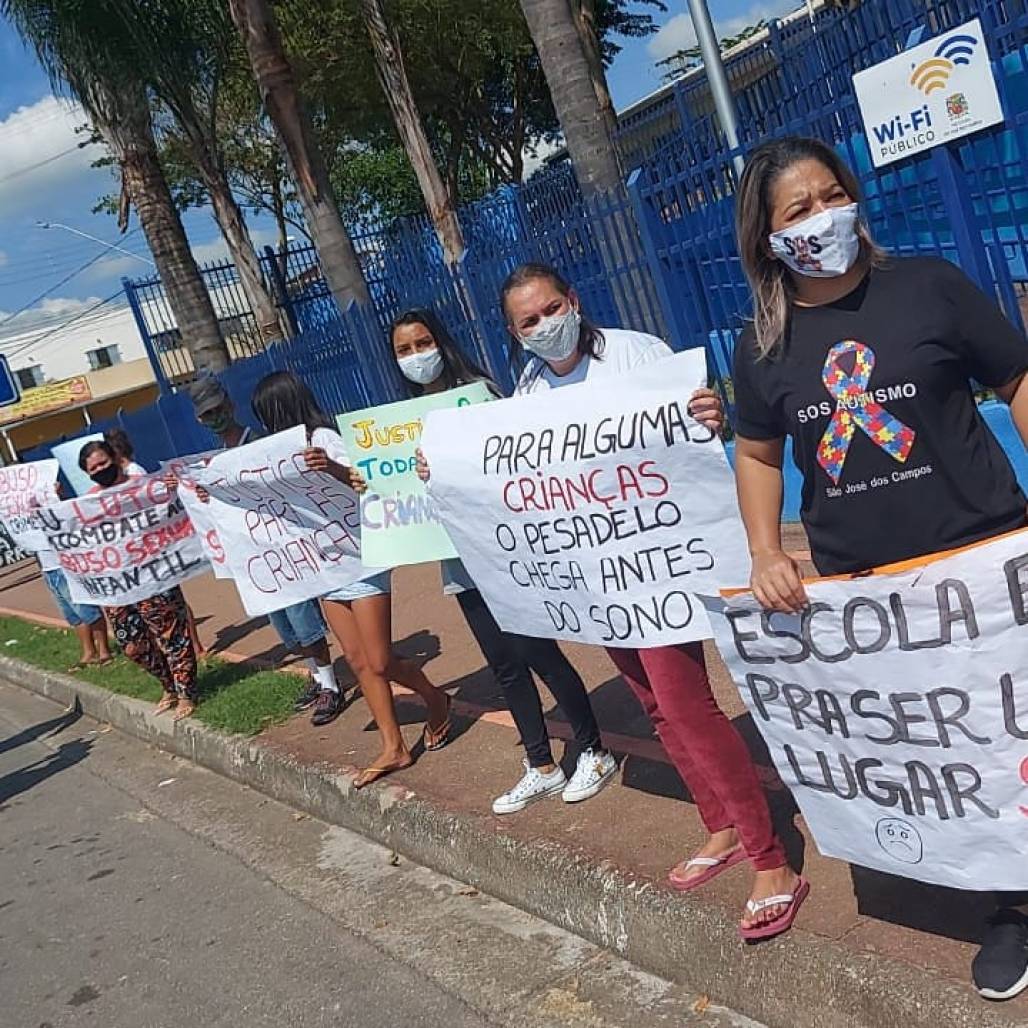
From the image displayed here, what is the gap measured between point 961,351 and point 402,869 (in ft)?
10.7

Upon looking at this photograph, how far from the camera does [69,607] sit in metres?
10.4

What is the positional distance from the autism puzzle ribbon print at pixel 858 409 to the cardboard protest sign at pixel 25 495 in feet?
24.0

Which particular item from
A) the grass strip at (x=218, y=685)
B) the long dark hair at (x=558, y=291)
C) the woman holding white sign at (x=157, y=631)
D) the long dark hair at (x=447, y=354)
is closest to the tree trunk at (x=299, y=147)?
the grass strip at (x=218, y=685)

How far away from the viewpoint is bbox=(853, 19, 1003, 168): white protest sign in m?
5.45

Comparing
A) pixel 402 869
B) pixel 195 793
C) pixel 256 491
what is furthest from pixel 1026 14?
pixel 195 793

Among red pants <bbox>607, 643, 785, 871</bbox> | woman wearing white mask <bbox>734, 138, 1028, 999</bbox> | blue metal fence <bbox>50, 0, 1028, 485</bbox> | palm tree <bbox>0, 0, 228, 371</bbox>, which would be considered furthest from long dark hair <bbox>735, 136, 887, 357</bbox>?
palm tree <bbox>0, 0, 228, 371</bbox>

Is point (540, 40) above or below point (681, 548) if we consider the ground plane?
above

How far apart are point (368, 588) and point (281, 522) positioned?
0.70 m

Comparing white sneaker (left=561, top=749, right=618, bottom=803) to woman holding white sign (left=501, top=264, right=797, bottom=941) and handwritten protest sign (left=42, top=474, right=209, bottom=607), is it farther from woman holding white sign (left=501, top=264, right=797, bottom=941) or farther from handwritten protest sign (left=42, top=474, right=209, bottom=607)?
handwritten protest sign (left=42, top=474, right=209, bottom=607)

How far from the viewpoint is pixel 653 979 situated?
368 centimetres

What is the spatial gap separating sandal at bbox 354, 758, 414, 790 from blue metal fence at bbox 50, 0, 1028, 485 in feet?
8.20

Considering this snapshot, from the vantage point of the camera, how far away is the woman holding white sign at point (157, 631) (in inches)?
299

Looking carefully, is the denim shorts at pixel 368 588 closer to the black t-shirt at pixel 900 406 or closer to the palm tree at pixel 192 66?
the black t-shirt at pixel 900 406

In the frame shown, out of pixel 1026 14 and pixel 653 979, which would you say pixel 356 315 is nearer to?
pixel 1026 14
